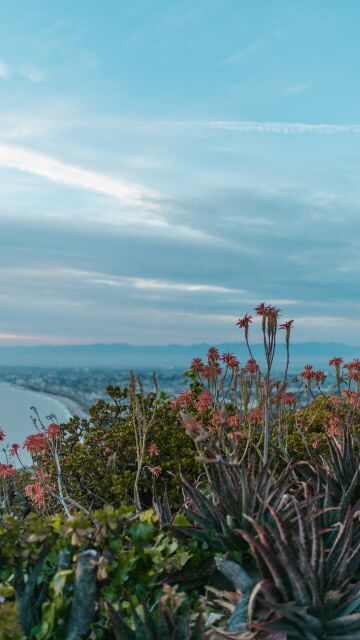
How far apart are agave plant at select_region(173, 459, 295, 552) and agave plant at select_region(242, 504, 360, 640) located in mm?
280

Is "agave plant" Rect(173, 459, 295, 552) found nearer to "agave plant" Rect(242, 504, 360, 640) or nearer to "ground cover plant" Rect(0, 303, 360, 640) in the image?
"ground cover plant" Rect(0, 303, 360, 640)

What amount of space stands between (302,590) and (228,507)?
0.91 meters

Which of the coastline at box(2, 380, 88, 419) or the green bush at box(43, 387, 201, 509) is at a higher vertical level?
the green bush at box(43, 387, 201, 509)

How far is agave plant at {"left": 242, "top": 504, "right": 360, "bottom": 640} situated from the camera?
345 centimetres

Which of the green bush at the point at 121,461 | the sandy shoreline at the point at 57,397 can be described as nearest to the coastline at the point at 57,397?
the sandy shoreline at the point at 57,397

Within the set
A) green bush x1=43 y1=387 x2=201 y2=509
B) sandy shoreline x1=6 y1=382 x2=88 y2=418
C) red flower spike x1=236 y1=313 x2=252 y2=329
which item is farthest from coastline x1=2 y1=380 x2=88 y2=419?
red flower spike x1=236 y1=313 x2=252 y2=329

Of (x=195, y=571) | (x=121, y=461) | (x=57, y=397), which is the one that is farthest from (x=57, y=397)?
(x=195, y=571)

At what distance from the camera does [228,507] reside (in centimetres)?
434

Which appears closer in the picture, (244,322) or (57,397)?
(244,322)

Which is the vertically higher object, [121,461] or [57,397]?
[121,461]

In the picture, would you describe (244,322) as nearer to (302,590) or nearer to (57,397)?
(302,590)

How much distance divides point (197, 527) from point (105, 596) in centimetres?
76

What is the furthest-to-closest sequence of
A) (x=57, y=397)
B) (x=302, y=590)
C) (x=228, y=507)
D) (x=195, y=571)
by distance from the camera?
(x=57, y=397), (x=228, y=507), (x=195, y=571), (x=302, y=590)

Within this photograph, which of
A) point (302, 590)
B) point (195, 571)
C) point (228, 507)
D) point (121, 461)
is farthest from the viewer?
point (121, 461)
